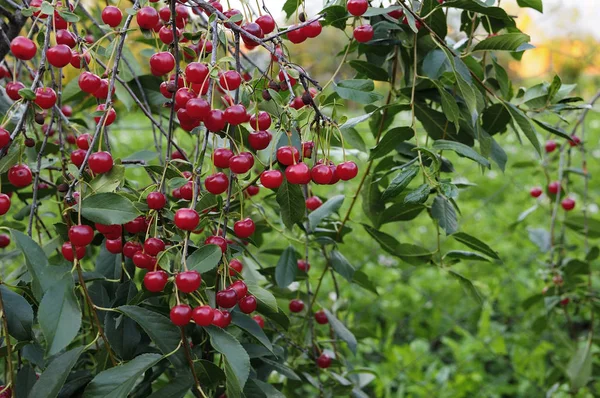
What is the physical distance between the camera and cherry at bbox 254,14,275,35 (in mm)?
782

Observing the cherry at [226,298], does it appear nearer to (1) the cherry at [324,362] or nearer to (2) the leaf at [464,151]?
(2) the leaf at [464,151]

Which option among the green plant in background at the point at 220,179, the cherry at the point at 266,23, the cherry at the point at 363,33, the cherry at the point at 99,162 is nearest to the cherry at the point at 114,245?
the green plant in background at the point at 220,179

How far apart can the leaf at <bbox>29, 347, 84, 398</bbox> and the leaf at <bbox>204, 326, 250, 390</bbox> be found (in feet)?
0.50

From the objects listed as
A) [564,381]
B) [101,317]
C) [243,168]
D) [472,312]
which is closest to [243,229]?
[243,168]

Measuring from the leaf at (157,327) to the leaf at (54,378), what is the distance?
2.8 inches

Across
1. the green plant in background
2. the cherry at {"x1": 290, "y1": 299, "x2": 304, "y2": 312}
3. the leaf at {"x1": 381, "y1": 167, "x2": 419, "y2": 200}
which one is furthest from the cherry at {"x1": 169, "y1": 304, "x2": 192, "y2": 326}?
the cherry at {"x1": 290, "y1": 299, "x2": 304, "y2": 312}

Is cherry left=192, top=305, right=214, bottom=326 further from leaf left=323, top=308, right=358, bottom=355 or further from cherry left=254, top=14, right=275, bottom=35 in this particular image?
leaf left=323, top=308, right=358, bottom=355

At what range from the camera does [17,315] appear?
0.68 m

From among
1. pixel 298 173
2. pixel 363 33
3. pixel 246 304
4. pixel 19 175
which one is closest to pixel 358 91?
pixel 363 33

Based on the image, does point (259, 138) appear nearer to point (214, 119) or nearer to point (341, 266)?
point (214, 119)

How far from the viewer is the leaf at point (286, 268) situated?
0.98 meters

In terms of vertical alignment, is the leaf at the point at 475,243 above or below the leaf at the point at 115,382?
below

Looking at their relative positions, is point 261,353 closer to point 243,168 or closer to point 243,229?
point 243,229

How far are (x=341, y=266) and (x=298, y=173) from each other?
1.46 feet
